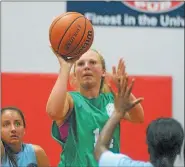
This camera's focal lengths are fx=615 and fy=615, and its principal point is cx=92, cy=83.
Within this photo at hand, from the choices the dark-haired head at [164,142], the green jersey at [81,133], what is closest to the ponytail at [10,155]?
the green jersey at [81,133]

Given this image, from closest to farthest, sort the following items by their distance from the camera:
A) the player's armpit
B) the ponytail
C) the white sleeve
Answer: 1. the white sleeve
2. the player's armpit
3. the ponytail

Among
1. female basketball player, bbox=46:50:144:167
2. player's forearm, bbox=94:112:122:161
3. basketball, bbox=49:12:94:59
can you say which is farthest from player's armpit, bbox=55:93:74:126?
player's forearm, bbox=94:112:122:161

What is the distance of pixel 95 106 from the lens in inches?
140

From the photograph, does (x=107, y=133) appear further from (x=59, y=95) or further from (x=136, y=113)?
(x=136, y=113)

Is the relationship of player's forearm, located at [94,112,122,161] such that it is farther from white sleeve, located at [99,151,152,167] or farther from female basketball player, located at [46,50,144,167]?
female basketball player, located at [46,50,144,167]

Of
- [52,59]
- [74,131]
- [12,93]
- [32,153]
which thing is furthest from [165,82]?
[74,131]

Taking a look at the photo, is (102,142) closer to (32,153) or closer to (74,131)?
(74,131)

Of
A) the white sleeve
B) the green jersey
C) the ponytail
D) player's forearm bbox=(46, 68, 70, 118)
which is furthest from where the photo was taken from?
the ponytail

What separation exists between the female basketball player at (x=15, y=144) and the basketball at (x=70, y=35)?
0.75 meters

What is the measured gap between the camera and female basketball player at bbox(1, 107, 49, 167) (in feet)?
12.8

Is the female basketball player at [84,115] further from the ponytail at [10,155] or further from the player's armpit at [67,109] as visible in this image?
the ponytail at [10,155]

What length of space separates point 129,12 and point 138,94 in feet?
2.48

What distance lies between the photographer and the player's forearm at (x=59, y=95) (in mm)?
3176

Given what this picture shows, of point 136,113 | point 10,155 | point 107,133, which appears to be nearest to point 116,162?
point 107,133
